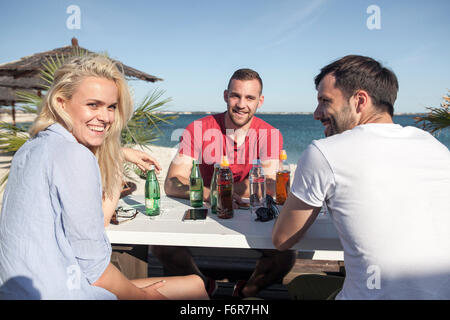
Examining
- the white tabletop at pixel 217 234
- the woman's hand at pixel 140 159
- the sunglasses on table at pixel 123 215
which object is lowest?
the white tabletop at pixel 217 234

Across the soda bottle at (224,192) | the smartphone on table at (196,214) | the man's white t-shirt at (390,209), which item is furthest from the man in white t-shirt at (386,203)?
the smartphone on table at (196,214)

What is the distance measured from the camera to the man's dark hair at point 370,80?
1.32 meters

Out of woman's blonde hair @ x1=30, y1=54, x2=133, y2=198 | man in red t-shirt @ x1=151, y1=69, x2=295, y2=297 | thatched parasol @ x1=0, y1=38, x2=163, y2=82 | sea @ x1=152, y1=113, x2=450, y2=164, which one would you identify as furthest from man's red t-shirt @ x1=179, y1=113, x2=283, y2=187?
thatched parasol @ x1=0, y1=38, x2=163, y2=82

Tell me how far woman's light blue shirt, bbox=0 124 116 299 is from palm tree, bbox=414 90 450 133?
13.5ft

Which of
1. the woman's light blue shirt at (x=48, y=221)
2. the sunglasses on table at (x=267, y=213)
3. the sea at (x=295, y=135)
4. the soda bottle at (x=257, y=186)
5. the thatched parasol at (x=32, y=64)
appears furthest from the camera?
the sea at (x=295, y=135)

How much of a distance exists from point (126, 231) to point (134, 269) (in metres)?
0.58

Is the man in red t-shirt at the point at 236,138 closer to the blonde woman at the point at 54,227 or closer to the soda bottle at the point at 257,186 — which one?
the soda bottle at the point at 257,186

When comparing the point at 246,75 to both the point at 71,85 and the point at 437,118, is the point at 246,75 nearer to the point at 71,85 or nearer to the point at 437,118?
the point at 71,85

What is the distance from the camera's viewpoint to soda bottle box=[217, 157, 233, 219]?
5.77ft

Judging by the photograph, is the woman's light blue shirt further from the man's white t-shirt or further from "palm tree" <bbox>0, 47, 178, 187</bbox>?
"palm tree" <bbox>0, 47, 178, 187</bbox>

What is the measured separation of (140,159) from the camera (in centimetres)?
197

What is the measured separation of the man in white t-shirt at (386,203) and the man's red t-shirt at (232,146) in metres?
1.53

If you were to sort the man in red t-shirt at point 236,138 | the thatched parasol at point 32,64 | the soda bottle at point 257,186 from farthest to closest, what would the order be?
the thatched parasol at point 32,64
the man in red t-shirt at point 236,138
the soda bottle at point 257,186

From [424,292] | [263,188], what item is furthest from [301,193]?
[263,188]
